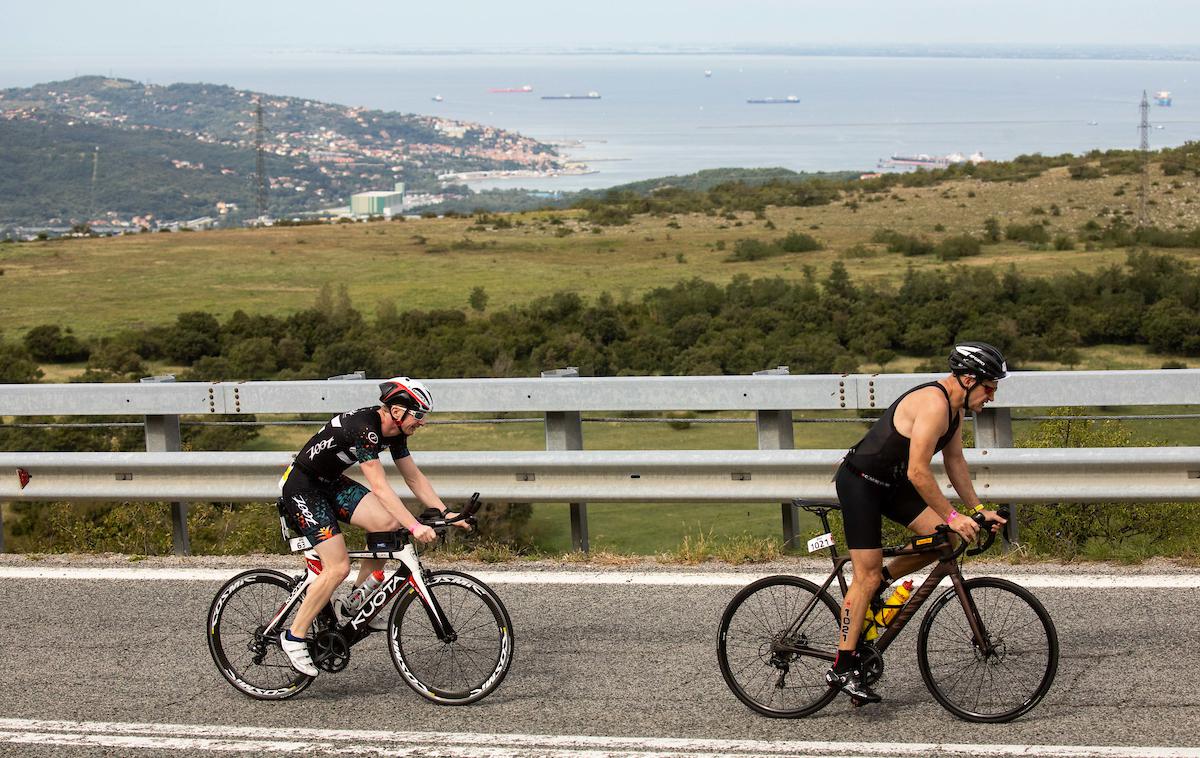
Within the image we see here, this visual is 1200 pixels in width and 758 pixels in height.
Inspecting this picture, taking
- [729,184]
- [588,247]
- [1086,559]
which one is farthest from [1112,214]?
[1086,559]

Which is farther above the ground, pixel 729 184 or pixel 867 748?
pixel 729 184

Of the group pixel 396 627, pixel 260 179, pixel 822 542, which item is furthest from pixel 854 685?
pixel 260 179

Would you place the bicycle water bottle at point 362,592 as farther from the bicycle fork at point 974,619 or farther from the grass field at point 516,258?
the grass field at point 516,258

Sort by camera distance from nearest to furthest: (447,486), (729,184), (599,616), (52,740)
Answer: (52,740)
(599,616)
(447,486)
(729,184)

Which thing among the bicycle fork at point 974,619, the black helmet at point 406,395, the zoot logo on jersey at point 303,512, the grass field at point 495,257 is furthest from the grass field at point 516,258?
the bicycle fork at point 974,619

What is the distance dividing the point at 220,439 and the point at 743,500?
461 inches

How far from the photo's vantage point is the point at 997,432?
8164mm

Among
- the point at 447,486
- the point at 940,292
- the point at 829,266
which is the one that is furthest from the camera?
the point at 829,266

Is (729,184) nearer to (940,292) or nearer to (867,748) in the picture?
(940,292)

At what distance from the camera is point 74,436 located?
1814cm

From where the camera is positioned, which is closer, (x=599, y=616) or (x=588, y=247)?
(x=599, y=616)

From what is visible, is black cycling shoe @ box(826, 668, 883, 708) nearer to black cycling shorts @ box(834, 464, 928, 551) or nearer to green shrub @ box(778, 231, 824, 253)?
black cycling shorts @ box(834, 464, 928, 551)

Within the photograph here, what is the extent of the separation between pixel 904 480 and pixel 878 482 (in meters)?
0.12

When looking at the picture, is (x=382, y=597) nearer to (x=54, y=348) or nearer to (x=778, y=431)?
(x=778, y=431)
